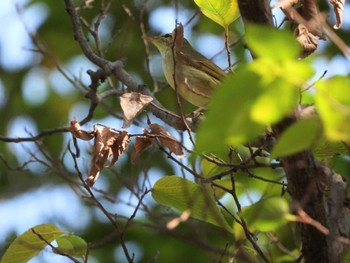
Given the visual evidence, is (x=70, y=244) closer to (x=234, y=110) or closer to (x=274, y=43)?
(x=234, y=110)

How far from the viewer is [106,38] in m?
5.36

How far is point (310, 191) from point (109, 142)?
67cm

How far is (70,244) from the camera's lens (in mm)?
2475

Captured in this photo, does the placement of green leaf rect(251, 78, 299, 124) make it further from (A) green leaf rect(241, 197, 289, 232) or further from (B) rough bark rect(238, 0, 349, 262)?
(B) rough bark rect(238, 0, 349, 262)

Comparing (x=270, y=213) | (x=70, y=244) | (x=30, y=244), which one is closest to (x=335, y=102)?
(x=270, y=213)

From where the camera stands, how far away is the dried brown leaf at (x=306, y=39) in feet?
7.88

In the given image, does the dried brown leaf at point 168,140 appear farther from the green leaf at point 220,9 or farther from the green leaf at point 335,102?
the green leaf at point 335,102

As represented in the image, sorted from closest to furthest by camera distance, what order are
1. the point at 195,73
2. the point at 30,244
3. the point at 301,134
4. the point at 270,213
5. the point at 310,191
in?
the point at 301,134, the point at 270,213, the point at 310,191, the point at 30,244, the point at 195,73

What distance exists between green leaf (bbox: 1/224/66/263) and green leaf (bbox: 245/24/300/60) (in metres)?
1.42

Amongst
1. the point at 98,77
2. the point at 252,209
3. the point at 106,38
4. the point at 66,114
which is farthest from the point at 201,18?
the point at 252,209

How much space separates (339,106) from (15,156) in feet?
14.7

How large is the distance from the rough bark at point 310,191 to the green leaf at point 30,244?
909 mm

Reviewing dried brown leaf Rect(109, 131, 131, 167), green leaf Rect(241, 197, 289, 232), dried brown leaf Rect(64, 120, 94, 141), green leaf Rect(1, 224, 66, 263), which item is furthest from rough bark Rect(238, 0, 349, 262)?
green leaf Rect(1, 224, 66, 263)

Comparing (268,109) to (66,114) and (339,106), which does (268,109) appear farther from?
(66,114)
